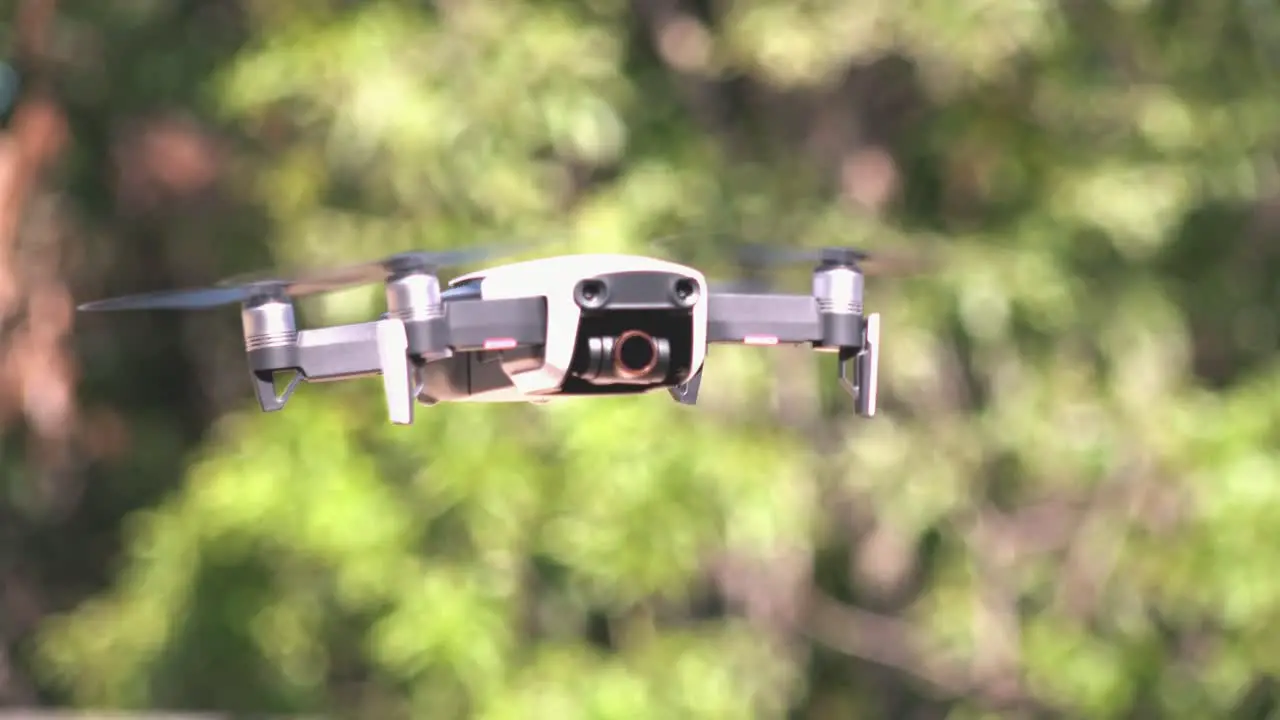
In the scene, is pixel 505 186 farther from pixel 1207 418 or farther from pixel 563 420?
pixel 1207 418

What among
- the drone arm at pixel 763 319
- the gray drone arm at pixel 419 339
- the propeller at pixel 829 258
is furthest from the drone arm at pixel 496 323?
the propeller at pixel 829 258

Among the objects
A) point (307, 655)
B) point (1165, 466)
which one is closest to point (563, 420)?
point (307, 655)

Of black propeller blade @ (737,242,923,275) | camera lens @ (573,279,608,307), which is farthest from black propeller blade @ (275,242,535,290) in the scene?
black propeller blade @ (737,242,923,275)

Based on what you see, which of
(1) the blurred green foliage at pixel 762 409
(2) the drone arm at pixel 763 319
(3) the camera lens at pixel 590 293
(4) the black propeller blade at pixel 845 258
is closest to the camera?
(3) the camera lens at pixel 590 293

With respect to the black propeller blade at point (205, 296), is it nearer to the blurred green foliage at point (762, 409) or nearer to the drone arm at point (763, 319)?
the drone arm at point (763, 319)

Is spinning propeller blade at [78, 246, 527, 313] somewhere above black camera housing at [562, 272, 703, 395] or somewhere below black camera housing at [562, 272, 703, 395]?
above

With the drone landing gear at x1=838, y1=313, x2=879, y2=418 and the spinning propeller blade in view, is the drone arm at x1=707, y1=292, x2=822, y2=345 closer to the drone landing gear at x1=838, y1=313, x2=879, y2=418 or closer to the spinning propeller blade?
the drone landing gear at x1=838, y1=313, x2=879, y2=418
